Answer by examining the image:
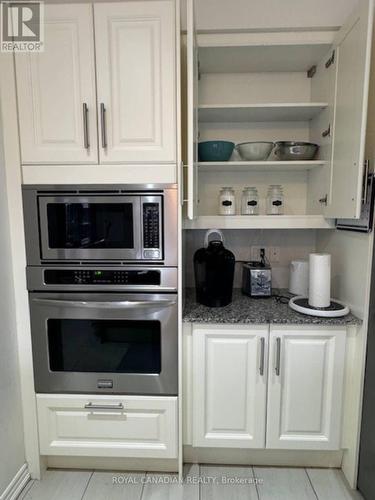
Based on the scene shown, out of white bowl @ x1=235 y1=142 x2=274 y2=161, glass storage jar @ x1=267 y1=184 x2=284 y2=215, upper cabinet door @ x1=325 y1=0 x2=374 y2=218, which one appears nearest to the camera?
upper cabinet door @ x1=325 y1=0 x2=374 y2=218

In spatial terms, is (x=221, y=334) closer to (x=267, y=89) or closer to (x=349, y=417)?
(x=349, y=417)

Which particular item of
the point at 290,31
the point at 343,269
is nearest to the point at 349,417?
the point at 343,269

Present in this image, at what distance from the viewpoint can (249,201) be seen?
71.6 inches

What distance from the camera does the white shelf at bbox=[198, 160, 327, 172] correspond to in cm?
167

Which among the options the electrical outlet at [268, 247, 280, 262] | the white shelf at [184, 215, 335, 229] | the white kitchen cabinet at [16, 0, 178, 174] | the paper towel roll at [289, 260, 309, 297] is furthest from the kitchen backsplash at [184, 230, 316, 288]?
the white kitchen cabinet at [16, 0, 178, 174]

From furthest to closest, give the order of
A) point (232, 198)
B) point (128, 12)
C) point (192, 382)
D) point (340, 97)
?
point (232, 198)
point (192, 382)
point (340, 97)
point (128, 12)

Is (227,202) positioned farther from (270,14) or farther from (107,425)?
(107,425)

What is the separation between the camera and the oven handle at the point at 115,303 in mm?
1452

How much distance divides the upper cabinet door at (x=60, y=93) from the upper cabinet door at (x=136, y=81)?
0.05 m

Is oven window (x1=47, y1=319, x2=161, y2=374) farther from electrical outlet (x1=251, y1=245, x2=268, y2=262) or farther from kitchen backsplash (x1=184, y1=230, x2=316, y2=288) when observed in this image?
electrical outlet (x1=251, y1=245, x2=268, y2=262)

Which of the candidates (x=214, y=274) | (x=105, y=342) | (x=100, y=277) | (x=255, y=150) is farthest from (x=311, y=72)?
(x=105, y=342)

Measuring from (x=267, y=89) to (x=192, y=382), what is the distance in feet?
5.70

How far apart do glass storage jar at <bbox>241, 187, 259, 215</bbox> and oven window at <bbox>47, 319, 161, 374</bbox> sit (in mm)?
851

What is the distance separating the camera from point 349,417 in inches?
60.5
